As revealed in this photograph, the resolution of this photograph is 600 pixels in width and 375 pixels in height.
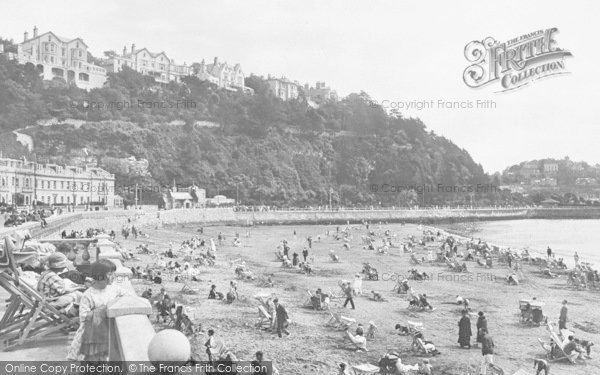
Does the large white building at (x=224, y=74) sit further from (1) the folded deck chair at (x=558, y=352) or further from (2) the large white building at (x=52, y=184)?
(1) the folded deck chair at (x=558, y=352)

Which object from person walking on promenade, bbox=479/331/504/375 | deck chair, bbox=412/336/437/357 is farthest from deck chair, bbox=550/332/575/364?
deck chair, bbox=412/336/437/357

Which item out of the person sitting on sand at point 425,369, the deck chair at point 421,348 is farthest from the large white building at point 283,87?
the person sitting on sand at point 425,369

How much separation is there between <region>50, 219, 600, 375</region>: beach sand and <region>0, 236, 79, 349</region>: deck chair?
535 cm

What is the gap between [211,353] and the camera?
407 inches

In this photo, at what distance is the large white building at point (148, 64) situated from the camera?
93.5 meters

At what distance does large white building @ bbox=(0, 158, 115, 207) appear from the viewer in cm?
4456

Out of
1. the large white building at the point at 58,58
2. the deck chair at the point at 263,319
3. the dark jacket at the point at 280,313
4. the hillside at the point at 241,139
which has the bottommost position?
the deck chair at the point at 263,319

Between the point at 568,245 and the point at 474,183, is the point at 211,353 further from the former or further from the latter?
the point at 474,183

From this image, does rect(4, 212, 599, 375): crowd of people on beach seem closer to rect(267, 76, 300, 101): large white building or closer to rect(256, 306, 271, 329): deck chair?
rect(256, 306, 271, 329): deck chair

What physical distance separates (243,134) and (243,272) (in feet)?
245

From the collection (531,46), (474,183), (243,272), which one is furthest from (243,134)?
(243,272)

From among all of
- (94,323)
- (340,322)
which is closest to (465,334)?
(340,322)

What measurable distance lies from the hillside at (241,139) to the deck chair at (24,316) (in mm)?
62596

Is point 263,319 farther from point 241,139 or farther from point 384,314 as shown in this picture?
point 241,139
